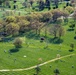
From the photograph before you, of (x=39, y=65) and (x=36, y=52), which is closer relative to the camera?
(x=39, y=65)

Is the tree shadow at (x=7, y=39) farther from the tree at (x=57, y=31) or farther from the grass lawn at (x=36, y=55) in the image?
the tree at (x=57, y=31)

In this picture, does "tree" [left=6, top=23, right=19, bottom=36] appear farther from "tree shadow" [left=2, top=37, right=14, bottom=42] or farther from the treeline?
"tree shadow" [left=2, top=37, right=14, bottom=42]

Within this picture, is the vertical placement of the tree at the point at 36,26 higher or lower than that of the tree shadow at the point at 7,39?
higher

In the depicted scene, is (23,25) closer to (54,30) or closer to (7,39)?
(7,39)

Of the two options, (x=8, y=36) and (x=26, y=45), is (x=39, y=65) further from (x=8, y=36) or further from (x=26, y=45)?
(x=8, y=36)

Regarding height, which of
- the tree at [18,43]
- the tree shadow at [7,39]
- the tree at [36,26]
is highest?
the tree at [36,26]

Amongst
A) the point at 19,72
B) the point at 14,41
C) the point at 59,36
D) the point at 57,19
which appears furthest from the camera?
the point at 57,19

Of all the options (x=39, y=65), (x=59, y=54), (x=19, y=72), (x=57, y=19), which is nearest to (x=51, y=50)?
(x=59, y=54)

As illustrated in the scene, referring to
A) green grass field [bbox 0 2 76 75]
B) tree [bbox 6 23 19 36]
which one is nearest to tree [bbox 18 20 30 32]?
tree [bbox 6 23 19 36]

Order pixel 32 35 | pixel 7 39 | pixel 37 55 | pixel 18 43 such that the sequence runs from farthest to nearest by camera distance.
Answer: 1. pixel 32 35
2. pixel 7 39
3. pixel 18 43
4. pixel 37 55

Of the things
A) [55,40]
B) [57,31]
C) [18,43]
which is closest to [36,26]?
[57,31]

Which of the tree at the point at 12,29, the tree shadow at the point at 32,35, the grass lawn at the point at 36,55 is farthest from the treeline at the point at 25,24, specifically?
the grass lawn at the point at 36,55
